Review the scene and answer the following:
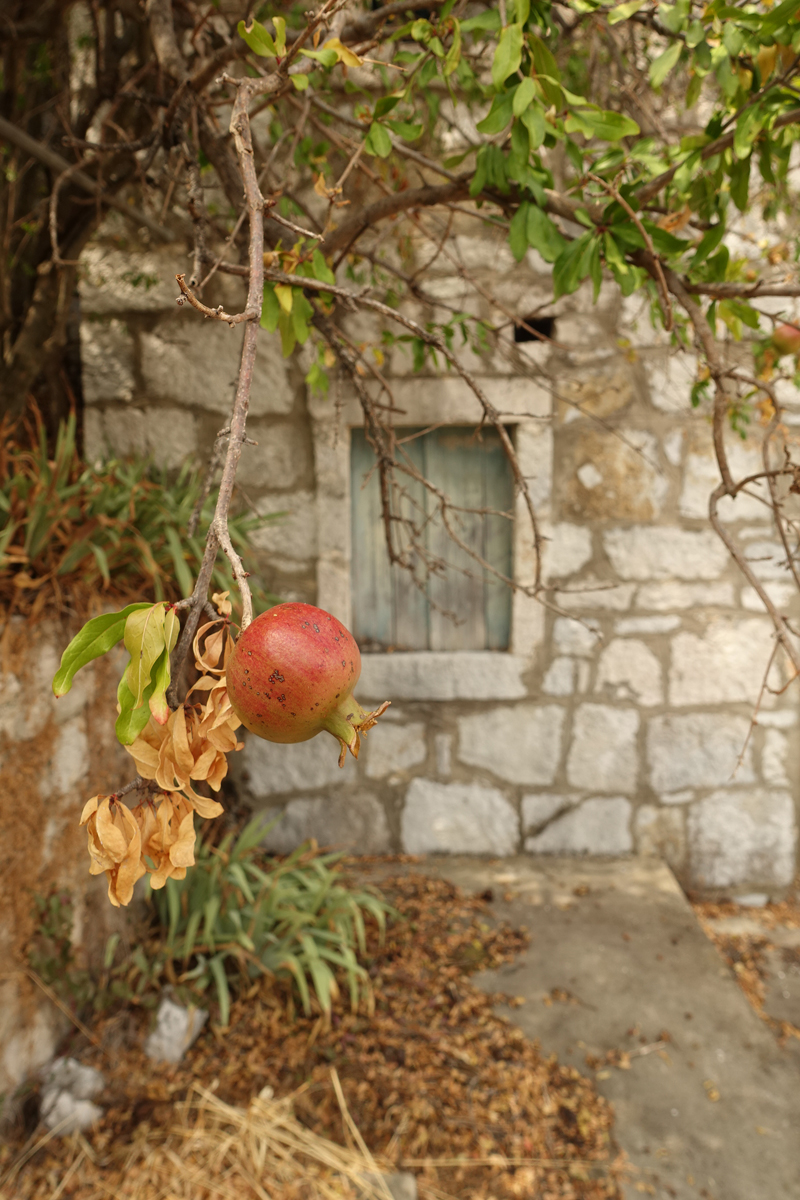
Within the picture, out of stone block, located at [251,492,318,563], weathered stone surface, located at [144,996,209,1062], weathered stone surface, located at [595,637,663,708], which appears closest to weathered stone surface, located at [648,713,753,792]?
weathered stone surface, located at [595,637,663,708]

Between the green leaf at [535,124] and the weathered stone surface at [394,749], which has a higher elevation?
the green leaf at [535,124]

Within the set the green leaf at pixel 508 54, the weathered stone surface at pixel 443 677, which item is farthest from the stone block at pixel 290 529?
the green leaf at pixel 508 54

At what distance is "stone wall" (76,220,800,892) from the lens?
266 cm

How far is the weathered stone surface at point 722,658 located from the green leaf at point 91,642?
2591 millimetres

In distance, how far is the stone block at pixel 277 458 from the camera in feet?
8.82

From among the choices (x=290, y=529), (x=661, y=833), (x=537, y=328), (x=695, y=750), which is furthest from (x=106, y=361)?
(x=661, y=833)

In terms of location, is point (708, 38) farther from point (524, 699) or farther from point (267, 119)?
point (524, 699)

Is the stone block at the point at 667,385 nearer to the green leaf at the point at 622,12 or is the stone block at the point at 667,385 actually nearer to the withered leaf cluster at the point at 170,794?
the green leaf at the point at 622,12

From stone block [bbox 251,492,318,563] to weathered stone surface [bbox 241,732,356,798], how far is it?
703mm

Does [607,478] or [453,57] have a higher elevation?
[453,57]

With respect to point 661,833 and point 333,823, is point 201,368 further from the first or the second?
point 661,833

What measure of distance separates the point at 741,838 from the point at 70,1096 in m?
2.41

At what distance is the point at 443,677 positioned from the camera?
9.13 feet

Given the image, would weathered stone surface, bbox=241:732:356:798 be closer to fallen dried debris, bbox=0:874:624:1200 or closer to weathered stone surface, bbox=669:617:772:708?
fallen dried debris, bbox=0:874:624:1200
